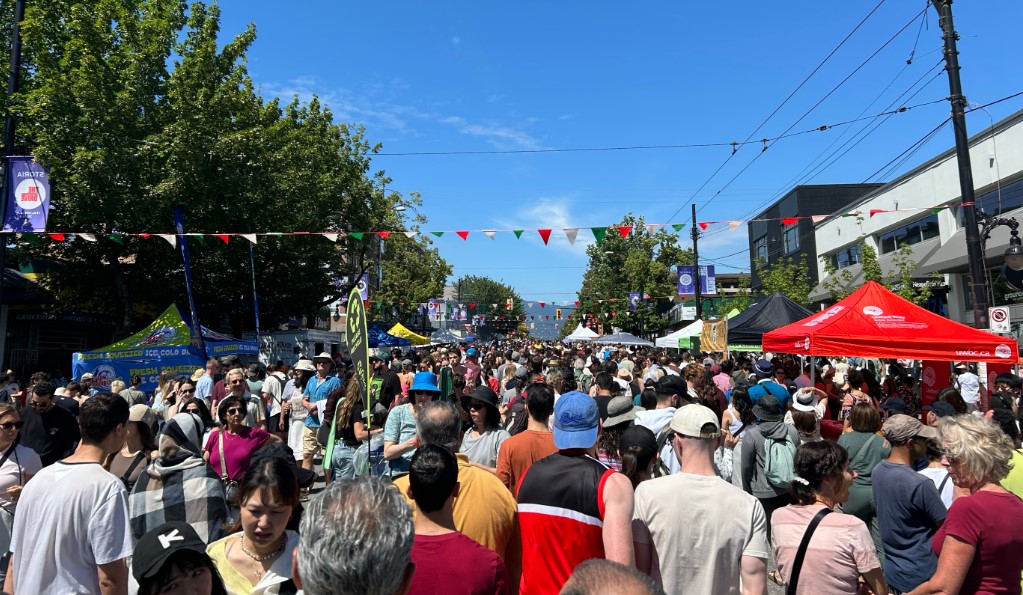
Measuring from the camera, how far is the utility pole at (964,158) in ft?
32.8

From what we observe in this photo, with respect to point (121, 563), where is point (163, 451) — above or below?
above

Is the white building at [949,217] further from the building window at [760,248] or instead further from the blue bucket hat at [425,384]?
the blue bucket hat at [425,384]

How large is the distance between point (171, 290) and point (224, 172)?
5.79 meters

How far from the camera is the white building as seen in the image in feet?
62.4

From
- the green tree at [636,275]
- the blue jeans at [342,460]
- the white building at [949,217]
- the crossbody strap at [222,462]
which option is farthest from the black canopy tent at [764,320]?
the green tree at [636,275]

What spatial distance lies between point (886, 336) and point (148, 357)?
45.2 feet

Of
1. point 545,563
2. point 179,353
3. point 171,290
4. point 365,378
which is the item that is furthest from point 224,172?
point 545,563

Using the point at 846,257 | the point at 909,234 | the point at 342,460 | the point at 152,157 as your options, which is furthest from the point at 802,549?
the point at 846,257

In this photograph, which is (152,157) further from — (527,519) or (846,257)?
(846,257)

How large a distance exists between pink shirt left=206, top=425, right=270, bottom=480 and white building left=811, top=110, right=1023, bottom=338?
15.9 metres

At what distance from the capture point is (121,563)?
9.75 ft

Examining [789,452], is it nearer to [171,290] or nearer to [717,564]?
[717,564]

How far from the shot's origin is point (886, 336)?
859cm

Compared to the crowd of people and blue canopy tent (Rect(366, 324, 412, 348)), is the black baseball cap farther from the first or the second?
blue canopy tent (Rect(366, 324, 412, 348))
